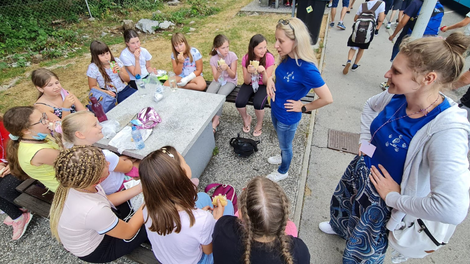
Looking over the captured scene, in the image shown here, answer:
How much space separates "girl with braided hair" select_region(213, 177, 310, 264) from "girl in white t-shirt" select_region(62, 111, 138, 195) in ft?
4.92

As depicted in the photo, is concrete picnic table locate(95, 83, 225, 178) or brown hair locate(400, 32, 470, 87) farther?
concrete picnic table locate(95, 83, 225, 178)

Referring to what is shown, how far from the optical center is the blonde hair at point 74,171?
1585mm

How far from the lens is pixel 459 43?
49.0 inches

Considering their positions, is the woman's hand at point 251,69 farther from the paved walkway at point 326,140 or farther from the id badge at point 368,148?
the id badge at point 368,148

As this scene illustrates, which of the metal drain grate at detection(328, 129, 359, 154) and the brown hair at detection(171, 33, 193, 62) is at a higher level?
the brown hair at detection(171, 33, 193, 62)

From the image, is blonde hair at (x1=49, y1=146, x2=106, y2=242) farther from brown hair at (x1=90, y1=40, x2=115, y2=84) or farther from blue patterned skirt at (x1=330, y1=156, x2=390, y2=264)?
brown hair at (x1=90, y1=40, x2=115, y2=84)

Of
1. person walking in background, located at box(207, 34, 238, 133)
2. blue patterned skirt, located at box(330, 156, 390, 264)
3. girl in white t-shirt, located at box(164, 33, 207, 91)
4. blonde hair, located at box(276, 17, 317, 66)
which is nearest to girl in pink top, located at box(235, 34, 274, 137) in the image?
person walking in background, located at box(207, 34, 238, 133)

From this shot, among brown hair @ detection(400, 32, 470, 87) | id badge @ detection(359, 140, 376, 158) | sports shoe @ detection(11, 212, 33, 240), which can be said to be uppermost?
brown hair @ detection(400, 32, 470, 87)

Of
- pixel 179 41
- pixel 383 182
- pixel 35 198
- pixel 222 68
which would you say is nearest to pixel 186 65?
pixel 179 41

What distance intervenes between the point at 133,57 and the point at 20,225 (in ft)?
9.87

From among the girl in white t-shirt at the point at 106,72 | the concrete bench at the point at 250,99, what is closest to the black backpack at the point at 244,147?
the concrete bench at the point at 250,99

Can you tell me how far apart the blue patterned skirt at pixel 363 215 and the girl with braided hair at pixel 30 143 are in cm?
277

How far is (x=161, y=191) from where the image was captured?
147cm

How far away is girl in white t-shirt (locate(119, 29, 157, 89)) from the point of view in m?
4.11
